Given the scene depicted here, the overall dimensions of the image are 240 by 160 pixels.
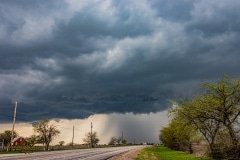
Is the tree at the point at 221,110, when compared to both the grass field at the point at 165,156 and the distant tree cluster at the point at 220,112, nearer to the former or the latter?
the distant tree cluster at the point at 220,112

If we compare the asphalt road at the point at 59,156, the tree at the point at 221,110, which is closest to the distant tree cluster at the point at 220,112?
the tree at the point at 221,110

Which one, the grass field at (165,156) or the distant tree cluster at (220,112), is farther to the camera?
the grass field at (165,156)

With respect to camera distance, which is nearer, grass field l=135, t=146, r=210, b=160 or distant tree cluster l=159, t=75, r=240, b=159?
distant tree cluster l=159, t=75, r=240, b=159

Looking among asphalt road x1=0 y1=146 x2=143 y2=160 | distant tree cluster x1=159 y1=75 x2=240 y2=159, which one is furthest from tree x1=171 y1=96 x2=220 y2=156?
asphalt road x1=0 y1=146 x2=143 y2=160

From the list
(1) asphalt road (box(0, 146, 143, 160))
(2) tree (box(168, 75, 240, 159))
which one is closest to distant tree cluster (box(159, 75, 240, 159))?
(2) tree (box(168, 75, 240, 159))

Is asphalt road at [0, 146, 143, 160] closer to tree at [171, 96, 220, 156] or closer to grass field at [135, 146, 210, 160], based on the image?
grass field at [135, 146, 210, 160]

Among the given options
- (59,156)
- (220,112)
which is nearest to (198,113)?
(220,112)

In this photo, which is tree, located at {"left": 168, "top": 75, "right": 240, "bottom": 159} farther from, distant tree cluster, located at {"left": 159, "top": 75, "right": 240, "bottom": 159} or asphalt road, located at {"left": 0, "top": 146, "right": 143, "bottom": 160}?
asphalt road, located at {"left": 0, "top": 146, "right": 143, "bottom": 160}

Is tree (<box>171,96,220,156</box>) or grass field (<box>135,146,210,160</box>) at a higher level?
tree (<box>171,96,220,156</box>)

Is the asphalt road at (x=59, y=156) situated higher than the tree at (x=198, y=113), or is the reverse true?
the tree at (x=198, y=113)

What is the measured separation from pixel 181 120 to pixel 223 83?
7559mm

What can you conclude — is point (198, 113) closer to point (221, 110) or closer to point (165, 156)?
point (221, 110)

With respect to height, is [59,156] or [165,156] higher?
[59,156]

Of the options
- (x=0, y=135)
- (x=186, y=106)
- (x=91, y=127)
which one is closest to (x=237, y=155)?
(x=186, y=106)
